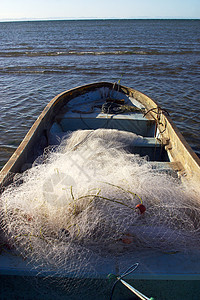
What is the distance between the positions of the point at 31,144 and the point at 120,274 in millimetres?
→ 2847

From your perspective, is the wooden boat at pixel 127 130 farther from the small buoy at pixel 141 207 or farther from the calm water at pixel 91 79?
the calm water at pixel 91 79

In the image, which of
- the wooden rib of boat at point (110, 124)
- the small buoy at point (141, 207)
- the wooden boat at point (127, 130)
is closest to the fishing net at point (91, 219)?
the small buoy at point (141, 207)

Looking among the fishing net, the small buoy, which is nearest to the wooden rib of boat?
the fishing net

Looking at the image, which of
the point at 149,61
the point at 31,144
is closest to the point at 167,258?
the point at 31,144

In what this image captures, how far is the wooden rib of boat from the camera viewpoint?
3566mm

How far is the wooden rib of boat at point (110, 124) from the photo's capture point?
11.7 feet

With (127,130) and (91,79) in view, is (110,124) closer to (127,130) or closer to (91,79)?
(127,130)

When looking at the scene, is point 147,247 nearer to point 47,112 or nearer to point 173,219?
point 173,219

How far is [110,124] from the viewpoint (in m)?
5.87

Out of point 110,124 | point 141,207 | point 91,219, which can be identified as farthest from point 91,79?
point 91,219

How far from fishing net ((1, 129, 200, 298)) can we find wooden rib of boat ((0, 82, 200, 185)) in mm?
617

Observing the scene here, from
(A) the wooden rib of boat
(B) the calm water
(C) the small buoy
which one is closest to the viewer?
(C) the small buoy

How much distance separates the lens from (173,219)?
2428 millimetres

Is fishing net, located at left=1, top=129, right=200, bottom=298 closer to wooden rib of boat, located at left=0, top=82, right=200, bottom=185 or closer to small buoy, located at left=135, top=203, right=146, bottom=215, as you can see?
small buoy, located at left=135, top=203, right=146, bottom=215
